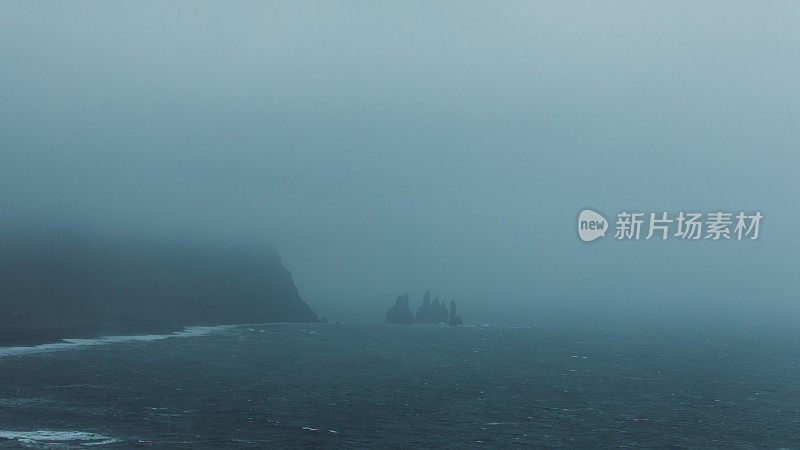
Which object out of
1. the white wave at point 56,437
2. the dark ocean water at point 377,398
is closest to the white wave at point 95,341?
the dark ocean water at point 377,398

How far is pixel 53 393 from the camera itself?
77.6 m

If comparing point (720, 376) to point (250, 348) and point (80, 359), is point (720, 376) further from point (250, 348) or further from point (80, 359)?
point (80, 359)

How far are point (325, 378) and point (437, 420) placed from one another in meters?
33.9

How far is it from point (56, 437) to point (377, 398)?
127 ft

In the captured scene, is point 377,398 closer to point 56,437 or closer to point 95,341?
point 56,437

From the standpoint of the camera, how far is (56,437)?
5588 centimetres

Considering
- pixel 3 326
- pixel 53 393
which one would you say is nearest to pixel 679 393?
pixel 53 393

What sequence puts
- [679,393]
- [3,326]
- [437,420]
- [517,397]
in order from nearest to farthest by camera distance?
[437,420] < [517,397] < [679,393] < [3,326]

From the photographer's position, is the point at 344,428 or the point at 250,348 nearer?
the point at 344,428

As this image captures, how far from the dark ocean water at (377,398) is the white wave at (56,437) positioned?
147 millimetres

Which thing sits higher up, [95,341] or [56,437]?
[95,341]

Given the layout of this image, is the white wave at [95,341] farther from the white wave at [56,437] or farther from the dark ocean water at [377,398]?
the white wave at [56,437]

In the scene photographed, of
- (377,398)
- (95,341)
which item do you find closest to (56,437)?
(377,398)

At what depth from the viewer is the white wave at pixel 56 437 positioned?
54.1 metres
